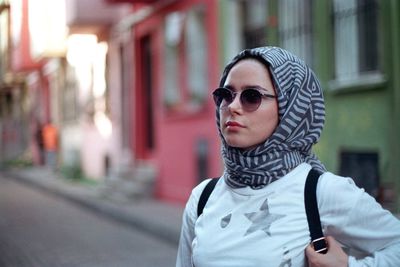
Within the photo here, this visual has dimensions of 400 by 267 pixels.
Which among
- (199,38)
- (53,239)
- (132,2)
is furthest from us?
(132,2)

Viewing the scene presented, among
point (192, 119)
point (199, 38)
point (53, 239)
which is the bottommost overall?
point (53, 239)

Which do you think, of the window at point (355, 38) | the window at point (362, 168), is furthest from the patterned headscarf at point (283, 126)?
the window at point (355, 38)

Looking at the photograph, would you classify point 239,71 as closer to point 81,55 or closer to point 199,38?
point 199,38

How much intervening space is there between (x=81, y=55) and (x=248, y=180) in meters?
21.3

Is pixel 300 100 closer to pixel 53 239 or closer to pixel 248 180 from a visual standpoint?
pixel 248 180

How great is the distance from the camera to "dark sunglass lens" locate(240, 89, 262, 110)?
2.16 m

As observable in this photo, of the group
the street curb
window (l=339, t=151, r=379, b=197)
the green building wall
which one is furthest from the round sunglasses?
the street curb

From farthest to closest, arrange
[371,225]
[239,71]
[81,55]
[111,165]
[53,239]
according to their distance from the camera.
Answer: [81,55] → [111,165] → [53,239] → [239,71] → [371,225]

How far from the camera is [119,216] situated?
13.0 meters

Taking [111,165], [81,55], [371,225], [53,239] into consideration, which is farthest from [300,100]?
[81,55]

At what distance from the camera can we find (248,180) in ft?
7.13

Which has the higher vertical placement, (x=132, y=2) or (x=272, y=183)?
(x=132, y=2)

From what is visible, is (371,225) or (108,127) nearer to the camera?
(371,225)

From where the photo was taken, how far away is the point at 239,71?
2.24 meters
